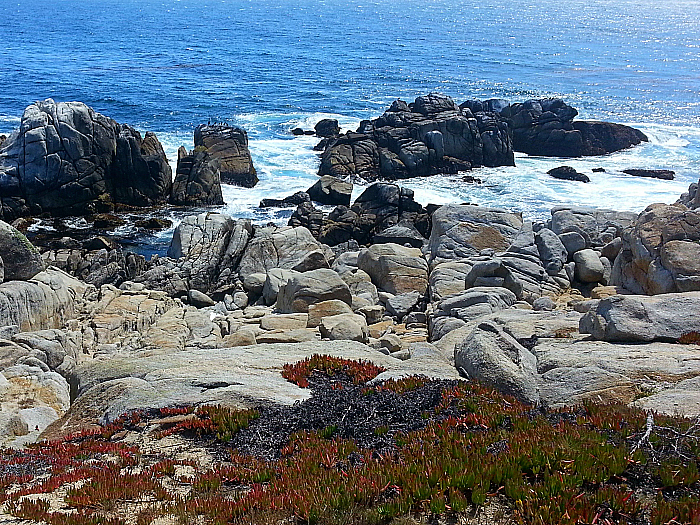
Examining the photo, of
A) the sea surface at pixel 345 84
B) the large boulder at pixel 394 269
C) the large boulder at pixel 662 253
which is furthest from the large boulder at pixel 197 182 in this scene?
the large boulder at pixel 662 253

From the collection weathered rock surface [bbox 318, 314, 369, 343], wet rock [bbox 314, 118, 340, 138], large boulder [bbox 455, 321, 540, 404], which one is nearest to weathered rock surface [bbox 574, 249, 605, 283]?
weathered rock surface [bbox 318, 314, 369, 343]

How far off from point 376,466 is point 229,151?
179 feet

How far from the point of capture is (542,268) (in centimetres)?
2625

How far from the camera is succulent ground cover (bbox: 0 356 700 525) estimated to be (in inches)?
270

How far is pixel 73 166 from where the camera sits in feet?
159

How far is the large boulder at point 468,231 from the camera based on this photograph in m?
30.8

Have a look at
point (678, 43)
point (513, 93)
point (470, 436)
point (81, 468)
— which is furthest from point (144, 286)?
point (678, 43)

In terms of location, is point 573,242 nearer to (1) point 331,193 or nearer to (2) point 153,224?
(1) point 331,193

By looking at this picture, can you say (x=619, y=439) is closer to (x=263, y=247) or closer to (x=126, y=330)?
(x=126, y=330)

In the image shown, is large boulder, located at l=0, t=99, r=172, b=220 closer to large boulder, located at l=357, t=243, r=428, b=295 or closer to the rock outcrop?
the rock outcrop

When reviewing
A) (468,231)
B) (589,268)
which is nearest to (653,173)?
(468,231)

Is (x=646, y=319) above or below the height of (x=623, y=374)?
above

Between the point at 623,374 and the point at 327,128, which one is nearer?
the point at 623,374

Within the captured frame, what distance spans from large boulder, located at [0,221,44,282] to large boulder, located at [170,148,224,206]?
1095 inches
